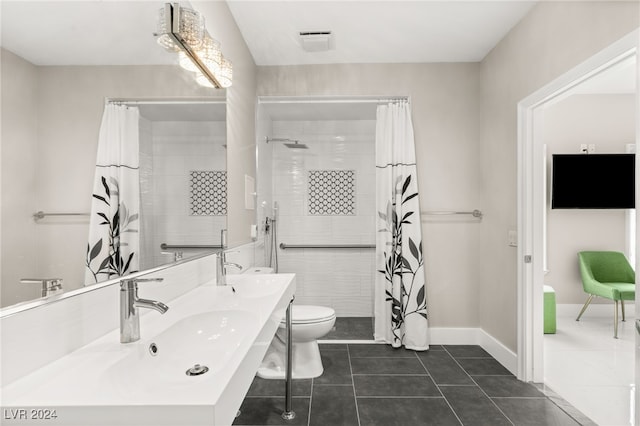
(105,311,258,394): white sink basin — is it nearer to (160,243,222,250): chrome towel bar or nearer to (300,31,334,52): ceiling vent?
(160,243,222,250): chrome towel bar

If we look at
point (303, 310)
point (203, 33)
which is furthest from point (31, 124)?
point (303, 310)

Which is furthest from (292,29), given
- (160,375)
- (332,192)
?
(160,375)

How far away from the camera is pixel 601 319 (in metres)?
3.70

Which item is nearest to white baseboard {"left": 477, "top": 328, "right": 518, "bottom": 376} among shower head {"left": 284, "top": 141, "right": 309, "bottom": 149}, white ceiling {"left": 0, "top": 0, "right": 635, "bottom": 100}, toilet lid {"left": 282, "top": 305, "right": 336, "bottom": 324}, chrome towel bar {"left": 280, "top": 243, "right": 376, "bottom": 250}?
toilet lid {"left": 282, "top": 305, "right": 336, "bottom": 324}

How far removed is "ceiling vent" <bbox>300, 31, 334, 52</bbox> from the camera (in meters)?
2.54

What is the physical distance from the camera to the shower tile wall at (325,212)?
4.00 meters

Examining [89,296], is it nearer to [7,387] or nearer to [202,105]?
[7,387]

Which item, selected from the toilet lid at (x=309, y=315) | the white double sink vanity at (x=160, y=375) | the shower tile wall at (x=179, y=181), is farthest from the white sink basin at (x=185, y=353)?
the toilet lid at (x=309, y=315)

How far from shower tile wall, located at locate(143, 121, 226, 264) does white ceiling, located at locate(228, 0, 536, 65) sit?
3.36 feet

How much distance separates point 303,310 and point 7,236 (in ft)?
6.80

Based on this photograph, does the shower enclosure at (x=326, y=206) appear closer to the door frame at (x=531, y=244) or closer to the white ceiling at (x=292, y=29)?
the white ceiling at (x=292, y=29)

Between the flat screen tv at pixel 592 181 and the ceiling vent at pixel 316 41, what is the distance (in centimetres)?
A: 269

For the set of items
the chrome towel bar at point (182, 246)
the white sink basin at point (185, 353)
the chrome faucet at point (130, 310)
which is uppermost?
the chrome towel bar at point (182, 246)

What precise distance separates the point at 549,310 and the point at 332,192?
7.90 feet
